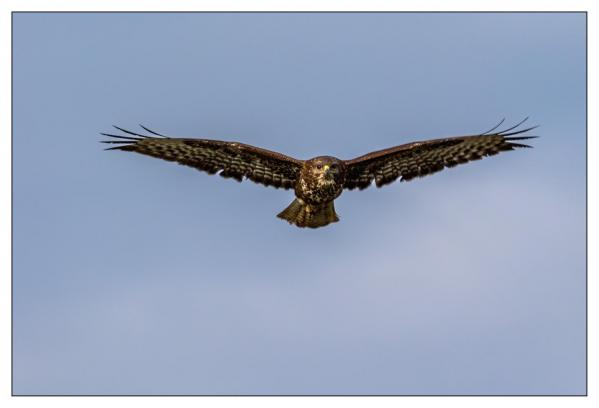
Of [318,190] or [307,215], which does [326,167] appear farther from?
[307,215]

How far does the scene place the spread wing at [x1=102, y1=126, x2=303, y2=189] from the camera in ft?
51.7

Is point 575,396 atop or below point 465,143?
below

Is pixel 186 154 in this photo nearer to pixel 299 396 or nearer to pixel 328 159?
pixel 328 159

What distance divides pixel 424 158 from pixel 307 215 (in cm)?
228

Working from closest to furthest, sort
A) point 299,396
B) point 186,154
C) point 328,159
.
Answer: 1. point 299,396
2. point 328,159
3. point 186,154

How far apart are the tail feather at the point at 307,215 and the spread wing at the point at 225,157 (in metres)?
0.57

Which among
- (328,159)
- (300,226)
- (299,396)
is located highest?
(328,159)

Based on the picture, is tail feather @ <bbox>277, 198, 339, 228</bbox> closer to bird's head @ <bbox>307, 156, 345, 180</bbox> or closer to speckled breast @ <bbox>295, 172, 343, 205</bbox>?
speckled breast @ <bbox>295, 172, 343, 205</bbox>

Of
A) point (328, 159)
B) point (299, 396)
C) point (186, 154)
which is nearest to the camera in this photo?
point (299, 396)

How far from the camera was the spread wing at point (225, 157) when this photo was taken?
51.7 feet

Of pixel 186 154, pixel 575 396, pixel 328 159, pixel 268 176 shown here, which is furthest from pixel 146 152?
pixel 575 396

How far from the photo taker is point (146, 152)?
16078mm

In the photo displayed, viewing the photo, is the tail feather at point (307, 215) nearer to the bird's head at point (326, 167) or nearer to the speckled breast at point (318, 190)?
the speckled breast at point (318, 190)

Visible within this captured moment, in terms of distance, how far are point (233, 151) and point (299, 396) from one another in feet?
15.0
